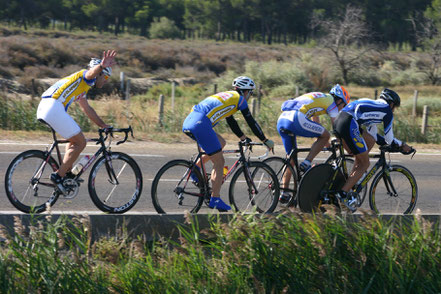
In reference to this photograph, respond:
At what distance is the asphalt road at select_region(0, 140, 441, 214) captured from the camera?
347 inches

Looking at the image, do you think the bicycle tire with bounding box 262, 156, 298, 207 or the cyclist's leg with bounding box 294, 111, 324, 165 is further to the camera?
the cyclist's leg with bounding box 294, 111, 324, 165

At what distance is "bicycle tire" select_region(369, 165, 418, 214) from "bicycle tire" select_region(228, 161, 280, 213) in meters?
1.33

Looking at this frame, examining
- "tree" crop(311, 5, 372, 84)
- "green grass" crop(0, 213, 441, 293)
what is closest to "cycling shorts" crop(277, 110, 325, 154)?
"green grass" crop(0, 213, 441, 293)

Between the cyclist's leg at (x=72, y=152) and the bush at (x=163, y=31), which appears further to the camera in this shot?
the bush at (x=163, y=31)

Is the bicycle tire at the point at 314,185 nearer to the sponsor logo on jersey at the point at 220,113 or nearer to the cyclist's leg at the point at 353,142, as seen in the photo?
A: the cyclist's leg at the point at 353,142

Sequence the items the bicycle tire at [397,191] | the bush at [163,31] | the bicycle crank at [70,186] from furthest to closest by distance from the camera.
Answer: the bush at [163,31], the bicycle tire at [397,191], the bicycle crank at [70,186]

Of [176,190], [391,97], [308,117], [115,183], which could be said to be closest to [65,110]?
[115,183]

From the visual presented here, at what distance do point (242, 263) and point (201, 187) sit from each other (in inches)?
123

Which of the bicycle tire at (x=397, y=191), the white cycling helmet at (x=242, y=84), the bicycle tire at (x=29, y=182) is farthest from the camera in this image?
the bicycle tire at (x=397, y=191)

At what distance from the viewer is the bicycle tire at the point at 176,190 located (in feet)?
25.7

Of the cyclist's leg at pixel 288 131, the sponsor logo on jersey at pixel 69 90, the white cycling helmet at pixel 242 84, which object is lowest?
the cyclist's leg at pixel 288 131

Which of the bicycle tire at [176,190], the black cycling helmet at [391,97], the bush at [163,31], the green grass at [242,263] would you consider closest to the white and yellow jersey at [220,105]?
the bicycle tire at [176,190]

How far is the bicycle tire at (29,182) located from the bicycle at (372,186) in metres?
3.01

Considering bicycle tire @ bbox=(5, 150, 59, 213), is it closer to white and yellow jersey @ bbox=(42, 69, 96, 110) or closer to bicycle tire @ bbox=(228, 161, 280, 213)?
white and yellow jersey @ bbox=(42, 69, 96, 110)
